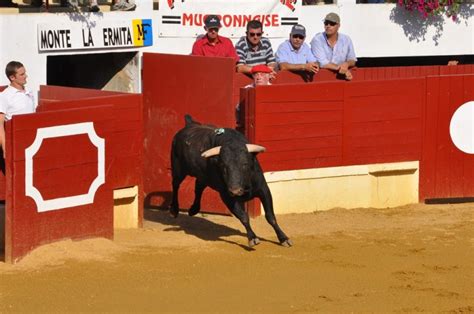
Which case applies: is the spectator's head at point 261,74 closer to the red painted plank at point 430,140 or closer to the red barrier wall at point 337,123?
the red barrier wall at point 337,123

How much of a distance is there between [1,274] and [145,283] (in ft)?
3.62

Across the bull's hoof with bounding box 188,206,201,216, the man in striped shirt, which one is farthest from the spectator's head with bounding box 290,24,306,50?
the bull's hoof with bounding box 188,206,201,216

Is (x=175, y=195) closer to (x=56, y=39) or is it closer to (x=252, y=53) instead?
(x=252, y=53)

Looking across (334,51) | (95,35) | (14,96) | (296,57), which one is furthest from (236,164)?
(95,35)

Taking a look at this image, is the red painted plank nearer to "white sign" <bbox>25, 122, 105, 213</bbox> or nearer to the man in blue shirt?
the man in blue shirt

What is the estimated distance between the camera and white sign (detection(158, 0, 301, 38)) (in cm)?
1445

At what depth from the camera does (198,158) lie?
1122 centimetres

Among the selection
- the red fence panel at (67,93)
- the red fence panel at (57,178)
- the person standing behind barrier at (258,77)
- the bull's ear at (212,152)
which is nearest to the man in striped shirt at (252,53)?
the person standing behind barrier at (258,77)

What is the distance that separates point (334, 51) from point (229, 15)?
1.69 meters

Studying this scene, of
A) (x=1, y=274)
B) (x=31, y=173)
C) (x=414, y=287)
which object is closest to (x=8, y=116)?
(x=31, y=173)

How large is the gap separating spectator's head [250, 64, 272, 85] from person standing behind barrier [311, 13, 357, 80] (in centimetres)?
117

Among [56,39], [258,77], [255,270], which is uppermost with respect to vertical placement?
[56,39]

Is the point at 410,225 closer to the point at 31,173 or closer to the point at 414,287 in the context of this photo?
the point at 414,287

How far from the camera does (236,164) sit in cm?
1051
